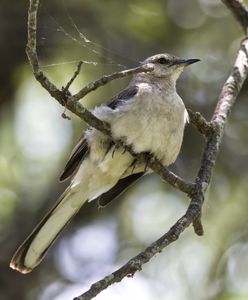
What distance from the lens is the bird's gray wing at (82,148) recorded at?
5871 mm

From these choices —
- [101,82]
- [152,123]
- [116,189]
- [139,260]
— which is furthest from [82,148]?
[139,260]

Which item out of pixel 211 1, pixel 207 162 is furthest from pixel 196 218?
pixel 211 1

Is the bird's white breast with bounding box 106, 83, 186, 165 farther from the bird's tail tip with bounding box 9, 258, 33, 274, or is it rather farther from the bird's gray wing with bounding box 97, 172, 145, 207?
the bird's tail tip with bounding box 9, 258, 33, 274

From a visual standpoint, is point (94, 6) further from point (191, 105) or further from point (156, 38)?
point (191, 105)

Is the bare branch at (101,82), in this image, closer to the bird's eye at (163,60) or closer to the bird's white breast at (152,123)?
the bird's white breast at (152,123)

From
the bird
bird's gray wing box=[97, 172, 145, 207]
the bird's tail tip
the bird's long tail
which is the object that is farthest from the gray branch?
the bird's tail tip

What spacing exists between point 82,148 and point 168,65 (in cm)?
113

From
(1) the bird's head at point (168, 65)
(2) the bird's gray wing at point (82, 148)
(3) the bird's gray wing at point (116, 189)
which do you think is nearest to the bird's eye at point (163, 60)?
(1) the bird's head at point (168, 65)

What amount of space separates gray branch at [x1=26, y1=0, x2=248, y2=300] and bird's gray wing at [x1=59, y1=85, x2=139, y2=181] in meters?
0.49

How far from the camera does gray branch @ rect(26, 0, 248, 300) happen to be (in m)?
4.06

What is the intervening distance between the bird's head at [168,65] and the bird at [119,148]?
0.04 feet

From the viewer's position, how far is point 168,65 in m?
6.56

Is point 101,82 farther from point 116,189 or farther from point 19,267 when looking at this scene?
point 116,189

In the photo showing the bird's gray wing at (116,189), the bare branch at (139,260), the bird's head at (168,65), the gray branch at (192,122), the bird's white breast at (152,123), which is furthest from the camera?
the bird's head at (168,65)
